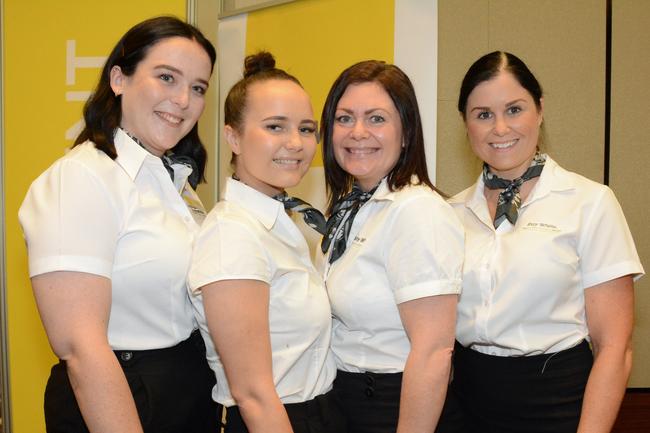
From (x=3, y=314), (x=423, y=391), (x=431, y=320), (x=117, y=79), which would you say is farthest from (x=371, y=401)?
(x=3, y=314)

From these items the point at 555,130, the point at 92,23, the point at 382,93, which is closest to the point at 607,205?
the point at 382,93

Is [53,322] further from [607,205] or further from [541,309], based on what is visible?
[607,205]

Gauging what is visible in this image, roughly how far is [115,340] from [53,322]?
0.70ft

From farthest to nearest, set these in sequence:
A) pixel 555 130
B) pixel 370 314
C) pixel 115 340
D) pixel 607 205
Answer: pixel 555 130 → pixel 607 205 → pixel 370 314 → pixel 115 340

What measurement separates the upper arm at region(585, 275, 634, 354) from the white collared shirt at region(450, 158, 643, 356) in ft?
0.14

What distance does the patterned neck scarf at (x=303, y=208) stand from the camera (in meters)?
2.05

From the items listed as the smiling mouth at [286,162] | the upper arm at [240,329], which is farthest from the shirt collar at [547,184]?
the upper arm at [240,329]

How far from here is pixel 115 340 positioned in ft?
5.81

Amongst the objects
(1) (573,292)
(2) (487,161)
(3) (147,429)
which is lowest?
(3) (147,429)

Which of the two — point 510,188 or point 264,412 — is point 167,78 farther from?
point 510,188

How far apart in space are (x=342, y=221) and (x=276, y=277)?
0.45 metres

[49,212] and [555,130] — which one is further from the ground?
[555,130]

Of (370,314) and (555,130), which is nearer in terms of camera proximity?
(370,314)

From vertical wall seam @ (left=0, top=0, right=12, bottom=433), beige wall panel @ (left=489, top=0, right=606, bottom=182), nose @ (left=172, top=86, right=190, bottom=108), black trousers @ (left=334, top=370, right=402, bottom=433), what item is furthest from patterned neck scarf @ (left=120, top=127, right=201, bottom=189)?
beige wall panel @ (left=489, top=0, right=606, bottom=182)
